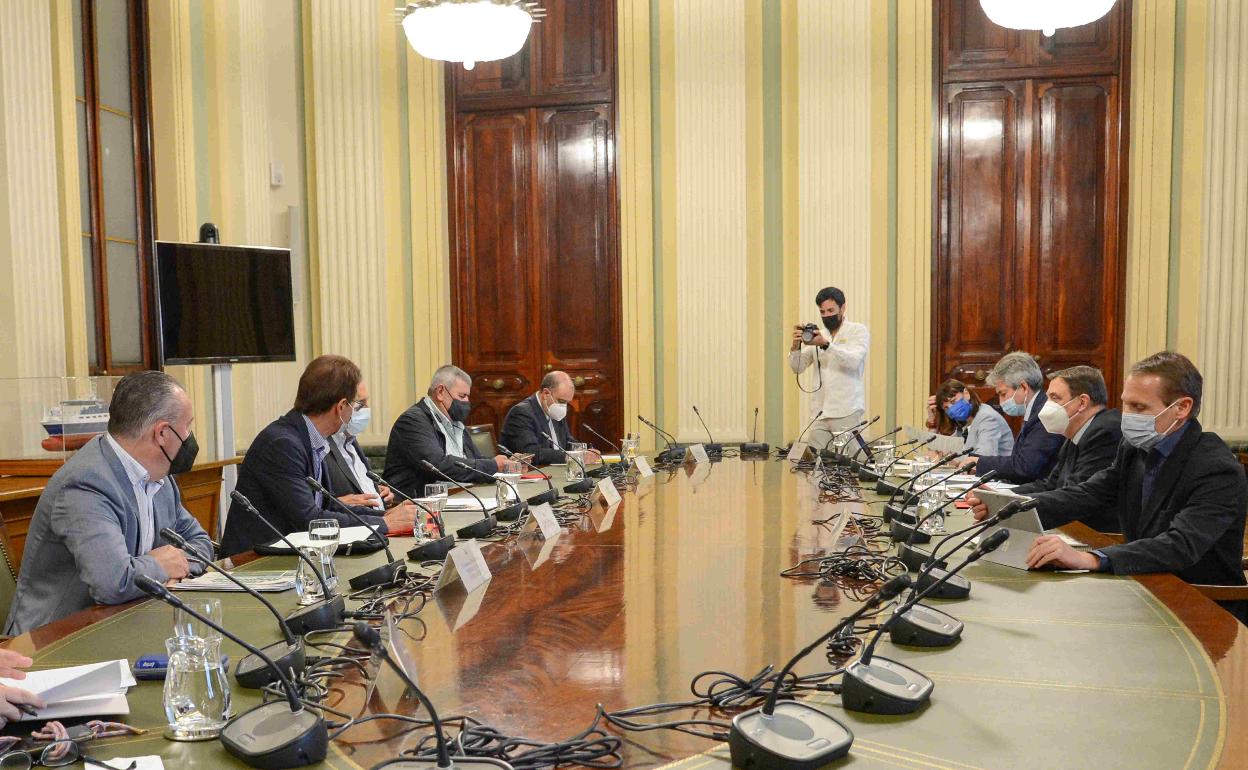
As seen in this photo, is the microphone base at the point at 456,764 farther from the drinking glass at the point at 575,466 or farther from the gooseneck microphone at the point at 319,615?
the drinking glass at the point at 575,466

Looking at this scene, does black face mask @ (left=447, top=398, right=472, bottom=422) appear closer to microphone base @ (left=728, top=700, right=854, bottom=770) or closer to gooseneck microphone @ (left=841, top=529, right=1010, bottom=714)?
gooseneck microphone @ (left=841, top=529, right=1010, bottom=714)

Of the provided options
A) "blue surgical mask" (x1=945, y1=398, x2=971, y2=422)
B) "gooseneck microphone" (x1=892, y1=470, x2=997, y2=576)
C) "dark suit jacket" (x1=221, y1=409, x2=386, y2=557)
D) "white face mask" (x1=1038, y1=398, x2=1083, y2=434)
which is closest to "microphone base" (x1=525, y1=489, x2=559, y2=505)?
"dark suit jacket" (x1=221, y1=409, x2=386, y2=557)

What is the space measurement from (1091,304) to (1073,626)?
5.19 metres

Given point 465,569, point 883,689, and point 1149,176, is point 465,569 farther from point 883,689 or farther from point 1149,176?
point 1149,176

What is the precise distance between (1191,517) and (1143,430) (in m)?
0.30

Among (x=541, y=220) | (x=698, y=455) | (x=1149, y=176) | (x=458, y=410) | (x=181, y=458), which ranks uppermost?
(x=1149, y=176)

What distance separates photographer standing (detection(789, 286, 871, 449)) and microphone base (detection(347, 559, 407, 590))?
383 cm

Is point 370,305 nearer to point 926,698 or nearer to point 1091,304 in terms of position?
point 1091,304

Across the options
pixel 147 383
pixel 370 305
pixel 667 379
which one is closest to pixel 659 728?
pixel 147 383

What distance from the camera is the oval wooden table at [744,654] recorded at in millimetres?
1389

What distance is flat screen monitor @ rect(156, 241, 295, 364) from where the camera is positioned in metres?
5.09

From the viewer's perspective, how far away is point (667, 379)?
7031mm

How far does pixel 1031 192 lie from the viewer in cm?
660

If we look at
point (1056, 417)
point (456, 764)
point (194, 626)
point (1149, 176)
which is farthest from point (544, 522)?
point (1149, 176)
